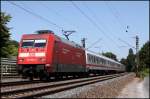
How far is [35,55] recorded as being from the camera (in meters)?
27.3

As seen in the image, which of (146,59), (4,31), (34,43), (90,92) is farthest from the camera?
(146,59)

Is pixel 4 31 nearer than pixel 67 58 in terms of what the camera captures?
No

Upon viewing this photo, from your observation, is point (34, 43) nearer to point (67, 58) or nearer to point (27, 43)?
point (27, 43)

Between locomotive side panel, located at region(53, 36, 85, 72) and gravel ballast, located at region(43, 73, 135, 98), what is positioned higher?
locomotive side panel, located at region(53, 36, 85, 72)

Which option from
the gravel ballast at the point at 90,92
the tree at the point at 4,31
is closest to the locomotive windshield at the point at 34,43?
the gravel ballast at the point at 90,92

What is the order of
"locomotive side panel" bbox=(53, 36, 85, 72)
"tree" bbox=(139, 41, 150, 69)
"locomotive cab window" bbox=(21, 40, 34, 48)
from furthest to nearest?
"tree" bbox=(139, 41, 150, 69), "locomotive side panel" bbox=(53, 36, 85, 72), "locomotive cab window" bbox=(21, 40, 34, 48)

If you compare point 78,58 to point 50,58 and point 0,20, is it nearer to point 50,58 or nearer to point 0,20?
point 50,58

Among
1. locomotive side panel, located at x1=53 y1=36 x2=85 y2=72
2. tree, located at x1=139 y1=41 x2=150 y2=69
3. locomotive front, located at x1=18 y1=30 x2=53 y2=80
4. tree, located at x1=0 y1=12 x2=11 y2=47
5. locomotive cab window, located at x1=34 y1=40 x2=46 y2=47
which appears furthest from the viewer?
tree, located at x1=139 y1=41 x2=150 y2=69

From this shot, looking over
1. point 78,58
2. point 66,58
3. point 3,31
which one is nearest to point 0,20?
point 3,31

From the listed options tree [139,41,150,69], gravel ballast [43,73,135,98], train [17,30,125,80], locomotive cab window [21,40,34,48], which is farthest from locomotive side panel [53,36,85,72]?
tree [139,41,150,69]

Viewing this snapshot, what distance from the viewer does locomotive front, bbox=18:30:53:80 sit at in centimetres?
2694

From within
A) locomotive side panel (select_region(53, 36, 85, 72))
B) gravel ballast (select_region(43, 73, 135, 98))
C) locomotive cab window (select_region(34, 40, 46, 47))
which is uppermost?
locomotive cab window (select_region(34, 40, 46, 47))

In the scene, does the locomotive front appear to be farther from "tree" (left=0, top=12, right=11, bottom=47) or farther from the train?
"tree" (left=0, top=12, right=11, bottom=47)

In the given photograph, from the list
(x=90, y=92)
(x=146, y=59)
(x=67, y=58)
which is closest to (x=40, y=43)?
(x=67, y=58)
